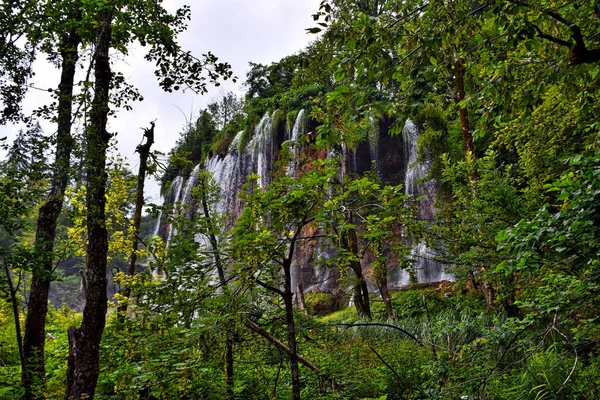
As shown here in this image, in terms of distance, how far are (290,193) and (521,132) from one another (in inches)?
204

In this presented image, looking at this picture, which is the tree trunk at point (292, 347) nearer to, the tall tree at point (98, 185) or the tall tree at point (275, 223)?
the tall tree at point (275, 223)

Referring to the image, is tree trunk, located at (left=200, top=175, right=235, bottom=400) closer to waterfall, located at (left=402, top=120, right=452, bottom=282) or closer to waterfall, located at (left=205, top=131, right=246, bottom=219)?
waterfall, located at (left=402, top=120, right=452, bottom=282)

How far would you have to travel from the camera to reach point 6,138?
13.0 feet

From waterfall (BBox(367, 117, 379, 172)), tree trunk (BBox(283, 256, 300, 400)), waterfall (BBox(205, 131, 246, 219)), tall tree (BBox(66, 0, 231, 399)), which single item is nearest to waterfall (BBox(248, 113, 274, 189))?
waterfall (BBox(205, 131, 246, 219))

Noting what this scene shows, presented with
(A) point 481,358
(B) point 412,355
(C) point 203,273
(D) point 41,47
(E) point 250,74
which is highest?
(E) point 250,74

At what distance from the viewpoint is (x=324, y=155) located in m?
19.4

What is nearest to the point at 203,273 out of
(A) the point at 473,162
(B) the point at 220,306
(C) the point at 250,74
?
(B) the point at 220,306

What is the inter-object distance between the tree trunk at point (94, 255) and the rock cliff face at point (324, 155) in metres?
12.0

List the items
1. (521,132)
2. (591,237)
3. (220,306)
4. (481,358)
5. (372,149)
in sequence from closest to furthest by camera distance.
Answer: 1. (220,306)
2. (591,237)
3. (481,358)
4. (521,132)
5. (372,149)

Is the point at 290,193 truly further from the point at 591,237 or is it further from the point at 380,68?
the point at 591,237

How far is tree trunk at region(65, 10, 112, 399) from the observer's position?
3.72m

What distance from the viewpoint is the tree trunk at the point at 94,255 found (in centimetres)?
372

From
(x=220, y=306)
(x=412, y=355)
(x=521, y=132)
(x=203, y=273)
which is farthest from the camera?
(x=521, y=132)

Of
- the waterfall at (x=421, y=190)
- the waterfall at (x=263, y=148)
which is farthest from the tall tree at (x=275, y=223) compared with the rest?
the waterfall at (x=263, y=148)
